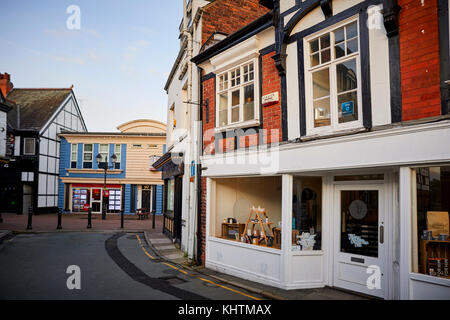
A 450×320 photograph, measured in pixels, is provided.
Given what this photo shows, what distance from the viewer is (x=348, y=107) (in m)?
6.11

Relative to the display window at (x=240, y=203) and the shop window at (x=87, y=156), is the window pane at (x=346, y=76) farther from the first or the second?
the shop window at (x=87, y=156)

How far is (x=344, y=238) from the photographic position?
22.1ft

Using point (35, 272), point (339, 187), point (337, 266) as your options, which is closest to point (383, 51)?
point (339, 187)

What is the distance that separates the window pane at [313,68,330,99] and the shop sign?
926 mm

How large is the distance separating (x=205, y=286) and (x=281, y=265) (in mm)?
1707

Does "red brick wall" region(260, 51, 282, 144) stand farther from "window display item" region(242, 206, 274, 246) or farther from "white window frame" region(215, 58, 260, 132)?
"window display item" region(242, 206, 274, 246)

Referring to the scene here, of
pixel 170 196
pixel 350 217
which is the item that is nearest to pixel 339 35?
pixel 350 217

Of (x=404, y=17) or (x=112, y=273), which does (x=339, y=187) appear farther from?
(x=112, y=273)

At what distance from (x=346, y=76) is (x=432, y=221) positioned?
9.36 ft

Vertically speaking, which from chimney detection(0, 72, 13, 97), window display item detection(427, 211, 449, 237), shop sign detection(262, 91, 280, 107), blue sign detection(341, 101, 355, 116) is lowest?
window display item detection(427, 211, 449, 237)

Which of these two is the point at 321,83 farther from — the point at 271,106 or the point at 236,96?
the point at 236,96

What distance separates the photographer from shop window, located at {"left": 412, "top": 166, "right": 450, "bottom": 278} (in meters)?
4.98

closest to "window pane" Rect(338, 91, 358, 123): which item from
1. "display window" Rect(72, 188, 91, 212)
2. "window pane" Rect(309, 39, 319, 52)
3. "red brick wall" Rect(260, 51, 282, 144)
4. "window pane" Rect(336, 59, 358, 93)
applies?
"window pane" Rect(336, 59, 358, 93)

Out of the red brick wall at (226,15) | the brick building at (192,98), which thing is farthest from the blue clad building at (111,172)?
the red brick wall at (226,15)
